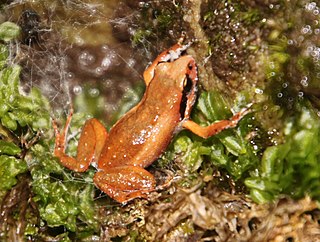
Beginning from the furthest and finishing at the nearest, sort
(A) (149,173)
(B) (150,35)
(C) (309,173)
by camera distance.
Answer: (B) (150,35) < (A) (149,173) < (C) (309,173)

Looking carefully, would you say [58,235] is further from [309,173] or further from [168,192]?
[309,173]

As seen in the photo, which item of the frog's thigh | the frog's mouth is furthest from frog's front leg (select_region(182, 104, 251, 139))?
the frog's thigh

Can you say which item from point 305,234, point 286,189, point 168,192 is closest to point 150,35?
point 168,192

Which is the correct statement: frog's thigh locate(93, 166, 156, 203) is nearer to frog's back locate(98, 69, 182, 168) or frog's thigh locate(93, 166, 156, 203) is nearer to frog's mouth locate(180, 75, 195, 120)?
frog's back locate(98, 69, 182, 168)

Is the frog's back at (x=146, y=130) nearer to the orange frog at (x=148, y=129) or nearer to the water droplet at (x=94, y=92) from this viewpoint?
the orange frog at (x=148, y=129)

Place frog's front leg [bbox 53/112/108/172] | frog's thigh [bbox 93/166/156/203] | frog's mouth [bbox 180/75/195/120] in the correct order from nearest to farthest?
frog's mouth [bbox 180/75/195/120]
frog's thigh [bbox 93/166/156/203]
frog's front leg [bbox 53/112/108/172]

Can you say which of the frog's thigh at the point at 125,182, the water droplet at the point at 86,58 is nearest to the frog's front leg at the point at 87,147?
the frog's thigh at the point at 125,182
